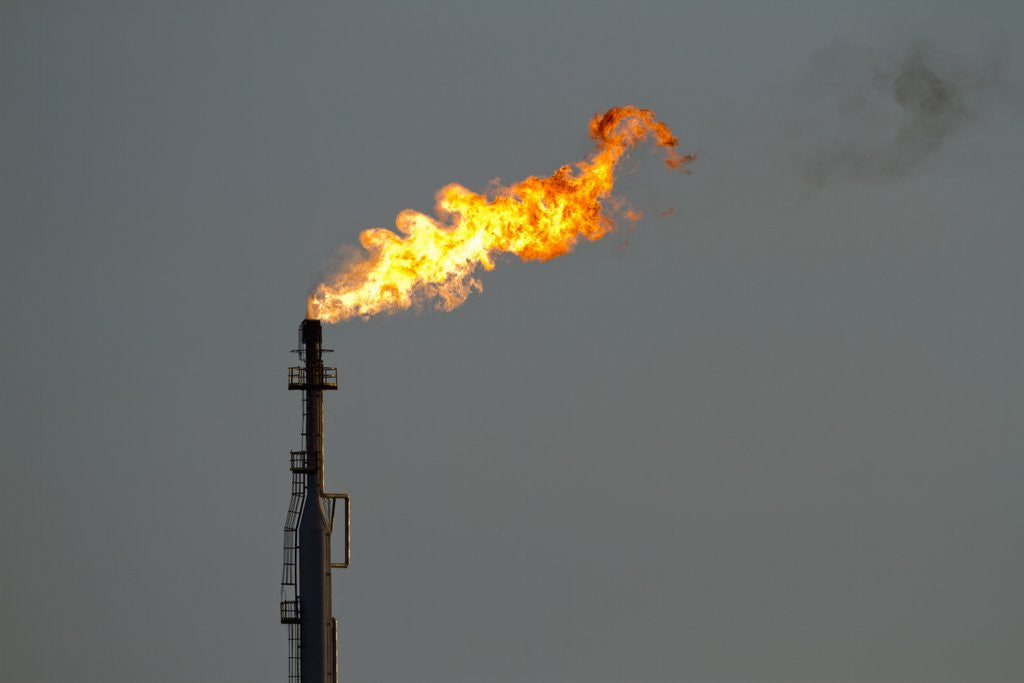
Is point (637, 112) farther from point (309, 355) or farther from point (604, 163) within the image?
point (309, 355)

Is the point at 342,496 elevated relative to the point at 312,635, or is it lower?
elevated

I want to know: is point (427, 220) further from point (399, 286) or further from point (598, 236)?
point (598, 236)

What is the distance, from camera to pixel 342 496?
46.9 metres

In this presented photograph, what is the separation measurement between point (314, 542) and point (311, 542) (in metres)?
0.12

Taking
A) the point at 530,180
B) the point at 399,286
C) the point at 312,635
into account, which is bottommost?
the point at 312,635

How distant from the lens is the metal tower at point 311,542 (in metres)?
45.5

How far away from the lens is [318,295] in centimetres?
4741

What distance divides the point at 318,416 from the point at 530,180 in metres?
12.8

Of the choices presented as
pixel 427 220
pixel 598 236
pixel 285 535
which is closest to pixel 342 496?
pixel 285 535

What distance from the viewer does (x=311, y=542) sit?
1805 inches

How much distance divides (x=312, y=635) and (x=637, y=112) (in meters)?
24.5

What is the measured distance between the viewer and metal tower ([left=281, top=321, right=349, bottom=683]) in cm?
4550

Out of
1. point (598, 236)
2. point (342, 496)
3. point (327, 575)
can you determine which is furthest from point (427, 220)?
point (327, 575)

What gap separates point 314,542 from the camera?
45844mm
